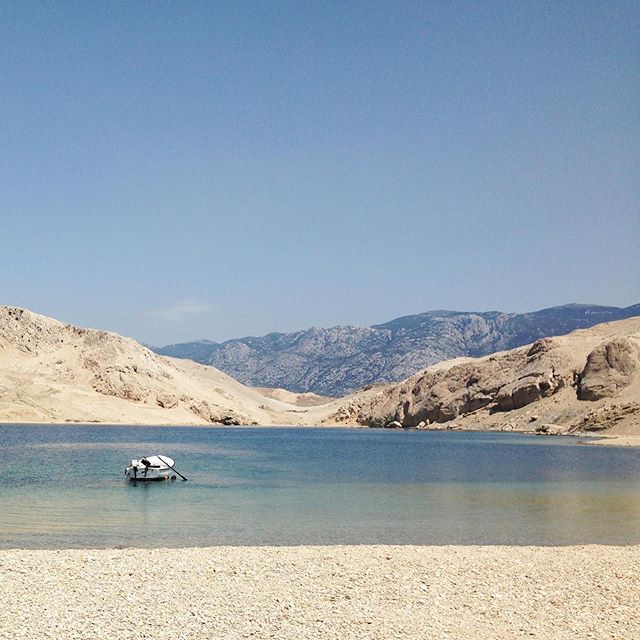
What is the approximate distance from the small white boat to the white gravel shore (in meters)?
19.9

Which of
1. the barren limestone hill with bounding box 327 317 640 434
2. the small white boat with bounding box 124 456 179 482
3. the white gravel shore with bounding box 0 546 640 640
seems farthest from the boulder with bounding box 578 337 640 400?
the white gravel shore with bounding box 0 546 640 640

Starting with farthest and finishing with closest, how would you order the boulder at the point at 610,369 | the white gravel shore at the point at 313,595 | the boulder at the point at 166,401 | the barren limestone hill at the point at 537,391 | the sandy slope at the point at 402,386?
1. the boulder at the point at 166,401
2. the sandy slope at the point at 402,386
3. the boulder at the point at 610,369
4. the barren limestone hill at the point at 537,391
5. the white gravel shore at the point at 313,595

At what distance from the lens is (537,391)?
110m

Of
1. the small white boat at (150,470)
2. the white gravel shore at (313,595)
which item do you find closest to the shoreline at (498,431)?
the small white boat at (150,470)

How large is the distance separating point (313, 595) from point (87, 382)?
106 meters

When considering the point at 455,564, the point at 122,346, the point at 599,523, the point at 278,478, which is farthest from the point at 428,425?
the point at 455,564

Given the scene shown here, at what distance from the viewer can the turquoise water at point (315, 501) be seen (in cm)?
2114

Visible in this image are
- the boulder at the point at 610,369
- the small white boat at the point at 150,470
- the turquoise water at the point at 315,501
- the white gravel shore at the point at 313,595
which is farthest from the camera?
the boulder at the point at 610,369

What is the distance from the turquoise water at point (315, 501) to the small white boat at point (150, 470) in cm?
73

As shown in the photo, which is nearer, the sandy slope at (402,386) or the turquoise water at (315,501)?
the turquoise water at (315,501)

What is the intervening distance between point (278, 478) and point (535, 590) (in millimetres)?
24980

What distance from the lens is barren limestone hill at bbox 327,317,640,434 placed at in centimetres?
9300

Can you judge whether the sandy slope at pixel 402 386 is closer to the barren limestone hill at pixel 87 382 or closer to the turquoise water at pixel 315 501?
the barren limestone hill at pixel 87 382

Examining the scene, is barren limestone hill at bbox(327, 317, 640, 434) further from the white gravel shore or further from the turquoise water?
the white gravel shore
